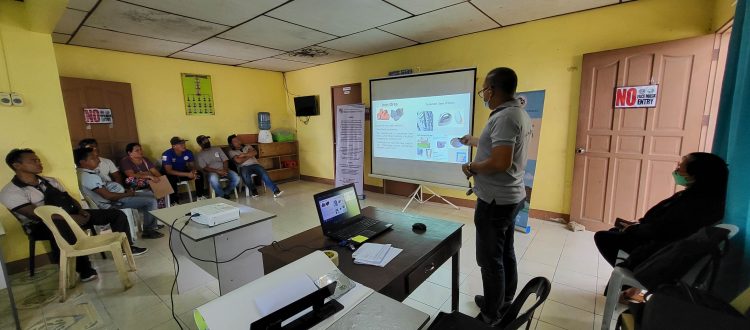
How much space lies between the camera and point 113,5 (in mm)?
2688

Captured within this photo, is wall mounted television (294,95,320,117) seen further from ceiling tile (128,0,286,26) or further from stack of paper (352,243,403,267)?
stack of paper (352,243,403,267)

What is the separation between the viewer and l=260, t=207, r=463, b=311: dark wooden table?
3.94 feet

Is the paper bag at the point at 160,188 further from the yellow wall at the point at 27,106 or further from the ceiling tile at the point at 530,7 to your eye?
the ceiling tile at the point at 530,7

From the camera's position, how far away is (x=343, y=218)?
1.68 m

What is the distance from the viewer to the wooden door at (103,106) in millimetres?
3865

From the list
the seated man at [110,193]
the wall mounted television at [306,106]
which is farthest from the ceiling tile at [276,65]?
the seated man at [110,193]

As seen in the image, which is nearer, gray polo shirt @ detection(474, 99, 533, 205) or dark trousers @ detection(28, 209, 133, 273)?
gray polo shirt @ detection(474, 99, 533, 205)

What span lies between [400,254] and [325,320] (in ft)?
1.84

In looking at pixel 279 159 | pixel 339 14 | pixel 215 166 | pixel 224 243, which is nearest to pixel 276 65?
pixel 279 159

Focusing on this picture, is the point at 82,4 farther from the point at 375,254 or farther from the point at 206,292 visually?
the point at 375,254

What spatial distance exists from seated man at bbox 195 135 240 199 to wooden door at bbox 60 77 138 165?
35.3 inches

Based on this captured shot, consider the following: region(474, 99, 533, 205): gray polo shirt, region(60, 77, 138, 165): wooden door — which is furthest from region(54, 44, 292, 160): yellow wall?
region(474, 99, 533, 205): gray polo shirt

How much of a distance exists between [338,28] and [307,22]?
39 cm

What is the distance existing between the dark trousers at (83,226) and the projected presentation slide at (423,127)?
124 inches
